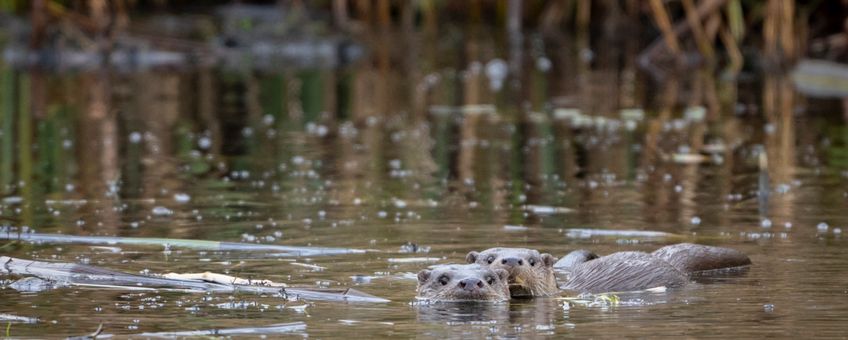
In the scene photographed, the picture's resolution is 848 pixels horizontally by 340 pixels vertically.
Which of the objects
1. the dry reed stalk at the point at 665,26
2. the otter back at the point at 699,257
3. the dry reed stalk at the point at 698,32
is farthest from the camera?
the dry reed stalk at the point at 698,32

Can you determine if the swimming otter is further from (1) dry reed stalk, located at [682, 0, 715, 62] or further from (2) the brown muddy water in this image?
(1) dry reed stalk, located at [682, 0, 715, 62]

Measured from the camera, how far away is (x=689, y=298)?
27.8 feet

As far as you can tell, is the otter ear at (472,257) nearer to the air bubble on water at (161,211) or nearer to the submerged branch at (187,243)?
the submerged branch at (187,243)

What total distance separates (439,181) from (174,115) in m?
6.71

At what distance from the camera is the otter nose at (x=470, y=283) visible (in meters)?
8.22

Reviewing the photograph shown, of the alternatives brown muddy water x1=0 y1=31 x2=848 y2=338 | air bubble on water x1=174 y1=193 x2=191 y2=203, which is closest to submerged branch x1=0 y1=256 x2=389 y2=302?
brown muddy water x1=0 y1=31 x2=848 y2=338

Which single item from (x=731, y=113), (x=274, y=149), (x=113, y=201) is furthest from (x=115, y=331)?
(x=731, y=113)

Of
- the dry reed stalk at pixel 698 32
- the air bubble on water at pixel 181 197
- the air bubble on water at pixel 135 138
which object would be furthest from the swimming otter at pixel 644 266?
the dry reed stalk at pixel 698 32

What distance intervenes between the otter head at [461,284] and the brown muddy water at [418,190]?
77mm

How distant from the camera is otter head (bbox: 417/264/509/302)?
8258 millimetres

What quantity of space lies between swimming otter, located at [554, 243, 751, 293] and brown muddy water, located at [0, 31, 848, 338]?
181 millimetres

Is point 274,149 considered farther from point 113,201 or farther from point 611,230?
point 611,230

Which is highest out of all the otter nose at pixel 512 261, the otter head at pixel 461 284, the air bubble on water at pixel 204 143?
the air bubble on water at pixel 204 143

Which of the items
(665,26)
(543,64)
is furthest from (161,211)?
(543,64)
